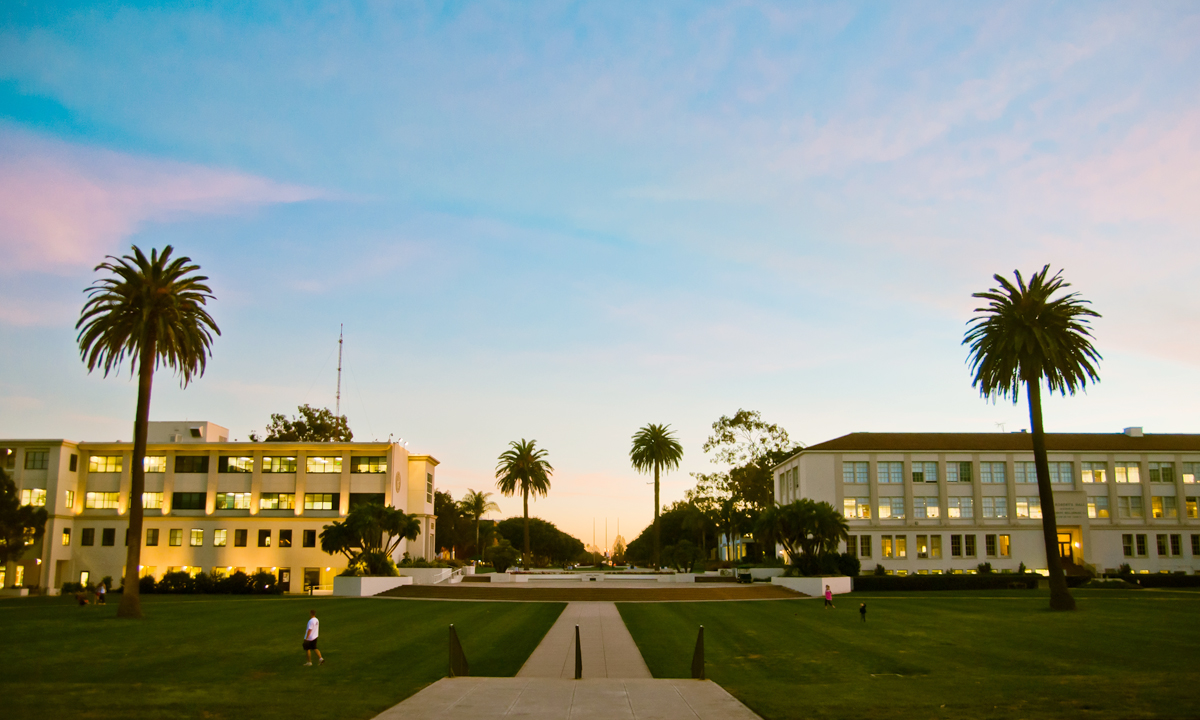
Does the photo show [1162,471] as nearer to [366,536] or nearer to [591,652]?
[366,536]

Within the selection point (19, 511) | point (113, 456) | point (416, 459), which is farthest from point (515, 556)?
point (19, 511)

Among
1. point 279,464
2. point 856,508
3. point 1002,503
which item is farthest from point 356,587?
point 1002,503

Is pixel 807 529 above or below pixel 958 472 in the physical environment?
below

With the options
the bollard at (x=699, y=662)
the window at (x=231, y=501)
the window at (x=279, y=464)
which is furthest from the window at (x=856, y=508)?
the bollard at (x=699, y=662)

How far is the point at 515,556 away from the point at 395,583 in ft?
95.5

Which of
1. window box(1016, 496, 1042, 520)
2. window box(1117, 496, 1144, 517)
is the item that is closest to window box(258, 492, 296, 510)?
window box(1016, 496, 1042, 520)

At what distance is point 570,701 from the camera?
18547mm

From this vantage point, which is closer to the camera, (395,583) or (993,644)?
(993,644)

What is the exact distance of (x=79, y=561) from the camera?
244 ft

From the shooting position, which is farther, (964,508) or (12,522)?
(964,508)

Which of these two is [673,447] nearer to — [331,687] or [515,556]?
[515,556]

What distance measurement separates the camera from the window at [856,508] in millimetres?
80500

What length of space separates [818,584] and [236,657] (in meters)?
40.1

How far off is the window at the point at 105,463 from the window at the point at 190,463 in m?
4.84
